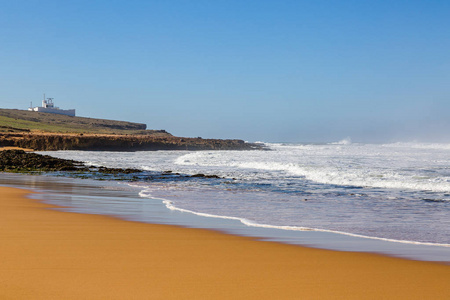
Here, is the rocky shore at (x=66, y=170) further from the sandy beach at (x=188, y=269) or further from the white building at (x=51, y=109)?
the white building at (x=51, y=109)

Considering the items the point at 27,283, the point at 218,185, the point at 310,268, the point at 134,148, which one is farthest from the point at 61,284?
the point at 134,148

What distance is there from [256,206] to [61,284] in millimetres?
7218

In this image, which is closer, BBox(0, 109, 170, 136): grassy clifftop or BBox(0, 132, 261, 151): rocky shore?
BBox(0, 132, 261, 151): rocky shore

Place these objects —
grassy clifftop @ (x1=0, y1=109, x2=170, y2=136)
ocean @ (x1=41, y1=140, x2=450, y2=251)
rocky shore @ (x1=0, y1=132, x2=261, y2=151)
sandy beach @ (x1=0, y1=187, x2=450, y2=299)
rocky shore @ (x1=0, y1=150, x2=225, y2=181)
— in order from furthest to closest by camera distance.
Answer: grassy clifftop @ (x1=0, y1=109, x2=170, y2=136) < rocky shore @ (x1=0, y1=132, x2=261, y2=151) < rocky shore @ (x1=0, y1=150, x2=225, y2=181) < ocean @ (x1=41, y1=140, x2=450, y2=251) < sandy beach @ (x1=0, y1=187, x2=450, y2=299)

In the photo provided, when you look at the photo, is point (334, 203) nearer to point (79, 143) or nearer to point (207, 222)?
point (207, 222)

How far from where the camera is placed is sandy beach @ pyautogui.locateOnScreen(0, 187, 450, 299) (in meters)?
4.17

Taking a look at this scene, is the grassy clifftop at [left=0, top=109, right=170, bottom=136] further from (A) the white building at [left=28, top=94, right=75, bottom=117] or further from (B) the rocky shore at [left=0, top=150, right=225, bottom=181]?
(B) the rocky shore at [left=0, top=150, right=225, bottom=181]

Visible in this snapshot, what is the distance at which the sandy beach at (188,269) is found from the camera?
4.17m

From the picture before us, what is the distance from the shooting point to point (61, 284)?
4230mm

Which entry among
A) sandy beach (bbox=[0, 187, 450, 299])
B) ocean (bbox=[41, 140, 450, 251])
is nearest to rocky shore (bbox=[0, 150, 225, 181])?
ocean (bbox=[41, 140, 450, 251])

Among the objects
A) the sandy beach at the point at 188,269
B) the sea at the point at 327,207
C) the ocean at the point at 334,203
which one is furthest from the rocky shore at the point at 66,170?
the sandy beach at the point at 188,269

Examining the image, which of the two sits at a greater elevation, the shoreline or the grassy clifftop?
the grassy clifftop

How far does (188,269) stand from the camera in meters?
4.90

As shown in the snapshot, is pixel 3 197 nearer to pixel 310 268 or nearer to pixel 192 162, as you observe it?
pixel 310 268
